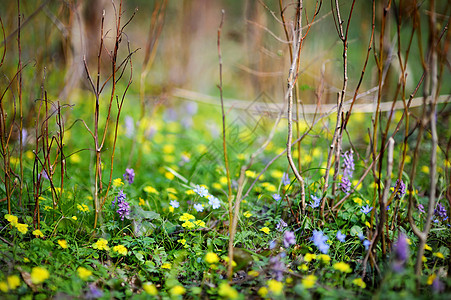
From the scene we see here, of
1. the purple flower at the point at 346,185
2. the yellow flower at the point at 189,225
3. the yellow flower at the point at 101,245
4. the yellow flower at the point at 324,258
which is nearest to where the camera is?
the yellow flower at the point at 324,258

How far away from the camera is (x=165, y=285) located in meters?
1.63

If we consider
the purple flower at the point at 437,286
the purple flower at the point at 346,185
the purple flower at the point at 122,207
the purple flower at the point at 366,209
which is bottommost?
the purple flower at the point at 437,286

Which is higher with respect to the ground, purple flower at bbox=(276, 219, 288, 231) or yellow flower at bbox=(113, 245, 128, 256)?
purple flower at bbox=(276, 219, 288, 231)

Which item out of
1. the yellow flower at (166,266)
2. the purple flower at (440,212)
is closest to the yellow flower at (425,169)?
the purple flower at (440,212)

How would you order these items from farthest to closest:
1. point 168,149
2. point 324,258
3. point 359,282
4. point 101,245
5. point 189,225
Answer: point 168,149
point 189,225
point 101,245
point 324,258
point 359,282

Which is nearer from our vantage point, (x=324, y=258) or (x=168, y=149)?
(x=324, y=258)

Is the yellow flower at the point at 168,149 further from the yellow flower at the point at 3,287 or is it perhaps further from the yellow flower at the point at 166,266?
the yellow flower at the point at 3,287

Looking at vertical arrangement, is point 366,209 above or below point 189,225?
above

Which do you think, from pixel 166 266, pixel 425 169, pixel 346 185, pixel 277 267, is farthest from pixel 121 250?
pixel 425 169

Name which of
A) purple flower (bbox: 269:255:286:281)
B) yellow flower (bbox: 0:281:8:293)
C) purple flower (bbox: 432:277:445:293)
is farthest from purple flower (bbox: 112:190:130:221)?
purple flower (bbox: 432:277:445:293)

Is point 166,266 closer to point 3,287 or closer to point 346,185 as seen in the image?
point 3,287

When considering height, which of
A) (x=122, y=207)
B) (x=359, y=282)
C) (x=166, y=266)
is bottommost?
(x=166, y=266)

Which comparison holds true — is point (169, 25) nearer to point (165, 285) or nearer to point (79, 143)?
point (79, 143)

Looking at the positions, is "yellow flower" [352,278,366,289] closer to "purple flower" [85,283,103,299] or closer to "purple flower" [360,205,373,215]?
"purple flower" [360,205,373,215]
